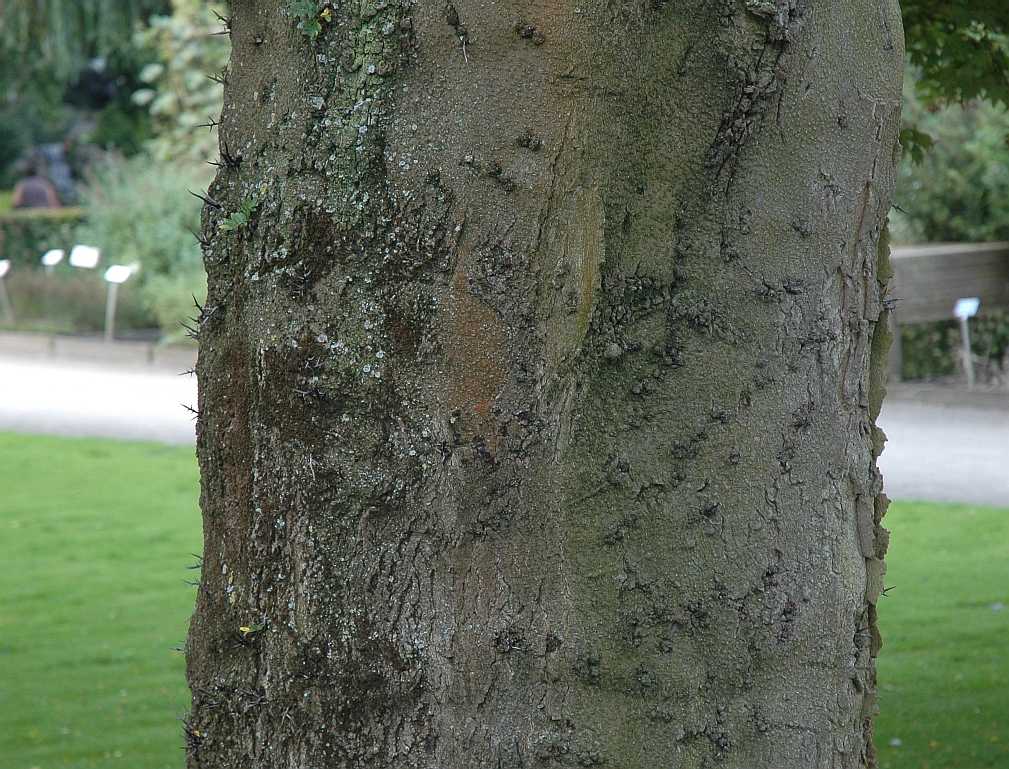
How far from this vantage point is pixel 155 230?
1784 cm

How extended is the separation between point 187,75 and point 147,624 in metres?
13.7

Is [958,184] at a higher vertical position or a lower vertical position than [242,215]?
higher

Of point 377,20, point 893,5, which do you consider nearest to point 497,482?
point 377,20

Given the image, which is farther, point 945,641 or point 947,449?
point 947,449

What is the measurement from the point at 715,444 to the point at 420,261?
1.59 ft

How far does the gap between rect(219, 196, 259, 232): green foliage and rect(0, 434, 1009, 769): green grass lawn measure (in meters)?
2.39

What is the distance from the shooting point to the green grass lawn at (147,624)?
522 centimetres

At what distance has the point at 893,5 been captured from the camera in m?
2.06

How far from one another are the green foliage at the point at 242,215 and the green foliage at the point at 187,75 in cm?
1703

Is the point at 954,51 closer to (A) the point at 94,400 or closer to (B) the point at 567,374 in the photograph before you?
(B) the point at 567,374

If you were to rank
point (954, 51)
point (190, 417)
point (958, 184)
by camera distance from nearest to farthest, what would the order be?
point (954, 51)
point (190, 417)
point (958, 184)

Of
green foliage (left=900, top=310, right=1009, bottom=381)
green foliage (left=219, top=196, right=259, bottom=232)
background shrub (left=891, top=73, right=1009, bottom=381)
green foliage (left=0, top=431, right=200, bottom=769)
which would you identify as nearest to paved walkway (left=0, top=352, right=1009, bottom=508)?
green foliage (left=0, top=431, right=200, bottom=769)

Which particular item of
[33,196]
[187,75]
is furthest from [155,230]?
[33,196]

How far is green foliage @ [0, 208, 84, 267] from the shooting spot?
65.5 feet
